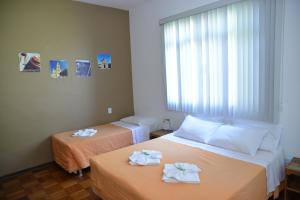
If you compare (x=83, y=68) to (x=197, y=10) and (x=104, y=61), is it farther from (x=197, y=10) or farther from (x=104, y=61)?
(x=197, y=10)

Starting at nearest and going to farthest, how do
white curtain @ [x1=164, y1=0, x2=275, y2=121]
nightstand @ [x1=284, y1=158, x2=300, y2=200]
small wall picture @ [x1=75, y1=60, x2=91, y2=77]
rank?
1. nightstand @ [x1=284, y1=158, x2=300, y2=200]
2. white curtain @ [x1=164, y1=0, x2=275, y2=121]
3. small wall picture @ [x1=75, y1=60, x2=91, y2=77]

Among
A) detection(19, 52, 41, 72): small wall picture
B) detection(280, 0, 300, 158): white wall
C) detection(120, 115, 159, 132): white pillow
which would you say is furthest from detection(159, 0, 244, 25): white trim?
detection(19, 52, 41, 72): small wall picture

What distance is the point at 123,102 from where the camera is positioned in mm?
4355

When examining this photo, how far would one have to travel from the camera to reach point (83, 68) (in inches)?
147

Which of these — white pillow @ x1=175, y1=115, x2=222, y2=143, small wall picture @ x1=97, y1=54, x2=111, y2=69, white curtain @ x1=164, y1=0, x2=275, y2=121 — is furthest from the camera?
small wall picture @ x1=97, y1=54, x2=111, y2=69

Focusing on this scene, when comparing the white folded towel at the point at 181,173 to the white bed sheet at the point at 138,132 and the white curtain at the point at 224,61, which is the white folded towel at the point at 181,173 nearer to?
the white curtain at the point at 224,61

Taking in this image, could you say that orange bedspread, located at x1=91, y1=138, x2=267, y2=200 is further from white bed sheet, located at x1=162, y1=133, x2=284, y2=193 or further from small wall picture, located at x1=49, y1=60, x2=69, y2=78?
small wall picture, located at x1=49, y1=60, x2=69, y2=78

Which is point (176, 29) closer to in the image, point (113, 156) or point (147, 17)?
point (147, 17)

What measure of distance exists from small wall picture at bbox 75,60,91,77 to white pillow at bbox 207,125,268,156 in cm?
247

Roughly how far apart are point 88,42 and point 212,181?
3162mm

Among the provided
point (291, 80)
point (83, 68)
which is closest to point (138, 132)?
point (83, 68)

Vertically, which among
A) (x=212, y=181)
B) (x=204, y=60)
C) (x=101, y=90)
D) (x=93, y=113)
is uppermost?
(x=204, y=60)

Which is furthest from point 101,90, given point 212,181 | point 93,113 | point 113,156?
point 212,181

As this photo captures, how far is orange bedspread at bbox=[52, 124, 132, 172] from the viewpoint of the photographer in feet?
9.51
